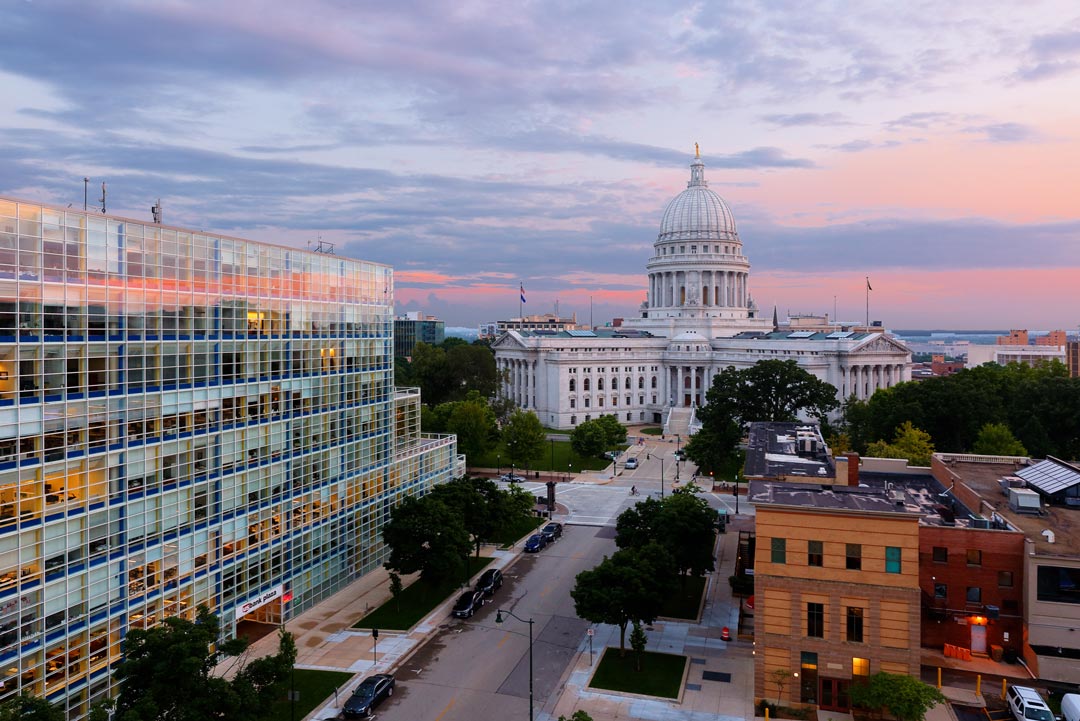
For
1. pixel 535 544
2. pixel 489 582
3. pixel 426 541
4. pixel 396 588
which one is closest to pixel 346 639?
pixel 396 588

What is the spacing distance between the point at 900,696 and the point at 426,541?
1175 inches

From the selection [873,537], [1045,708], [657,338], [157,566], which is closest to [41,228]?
[157,566]

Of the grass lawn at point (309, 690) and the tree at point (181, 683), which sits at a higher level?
the tree at point (181, 683)

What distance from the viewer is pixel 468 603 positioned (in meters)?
50.2

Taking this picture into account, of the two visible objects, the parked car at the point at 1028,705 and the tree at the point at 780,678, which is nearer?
the parked car at the point at 1028,705

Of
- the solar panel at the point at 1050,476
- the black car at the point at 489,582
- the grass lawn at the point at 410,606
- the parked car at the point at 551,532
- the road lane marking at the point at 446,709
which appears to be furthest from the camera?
the parked car at the point at 551,532

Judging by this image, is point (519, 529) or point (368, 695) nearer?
point (368, 695)

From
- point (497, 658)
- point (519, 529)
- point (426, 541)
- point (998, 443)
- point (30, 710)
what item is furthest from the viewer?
point (998, 443)

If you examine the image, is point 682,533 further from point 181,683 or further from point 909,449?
point 909,449

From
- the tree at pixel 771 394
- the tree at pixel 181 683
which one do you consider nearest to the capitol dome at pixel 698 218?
the tree at pixel 771 394

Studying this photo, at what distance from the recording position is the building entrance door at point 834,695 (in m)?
37.2

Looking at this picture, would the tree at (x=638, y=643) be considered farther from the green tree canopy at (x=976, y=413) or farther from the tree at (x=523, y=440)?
the green tree canopy at (x=976, y=413)

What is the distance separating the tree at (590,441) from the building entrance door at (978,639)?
59.3 meters

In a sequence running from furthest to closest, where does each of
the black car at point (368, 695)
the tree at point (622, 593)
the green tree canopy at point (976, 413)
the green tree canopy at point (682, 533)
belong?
the green tree canopy at point (976, 413) < the green tree canopy at point (682, 533) < the tree at point (622, 593) < the black car at point (368, 695)
